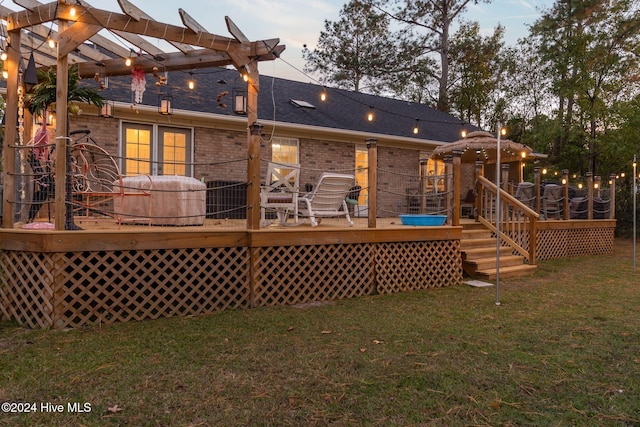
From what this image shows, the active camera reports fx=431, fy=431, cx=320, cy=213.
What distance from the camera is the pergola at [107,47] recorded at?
4.13m

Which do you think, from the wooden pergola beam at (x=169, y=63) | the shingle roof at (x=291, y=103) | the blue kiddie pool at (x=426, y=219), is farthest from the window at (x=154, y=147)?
the blue kiddie pool at (x=426, y=219)

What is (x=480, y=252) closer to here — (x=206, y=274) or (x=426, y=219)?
(x=426, y=219)

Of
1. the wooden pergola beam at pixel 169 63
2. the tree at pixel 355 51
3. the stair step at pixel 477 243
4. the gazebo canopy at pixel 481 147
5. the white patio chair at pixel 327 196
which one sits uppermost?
the tree at pixel 355 51

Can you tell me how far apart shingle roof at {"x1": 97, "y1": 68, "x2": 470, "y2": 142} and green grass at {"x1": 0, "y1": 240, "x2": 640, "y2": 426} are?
536cm

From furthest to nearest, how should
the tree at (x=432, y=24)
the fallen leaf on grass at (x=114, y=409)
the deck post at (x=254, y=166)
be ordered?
the tree at (x=432, y=24) → the deck post at (x=254, y=166) → the fallen leaf on grass at (x=114, y=409)

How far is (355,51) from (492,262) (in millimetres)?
20109

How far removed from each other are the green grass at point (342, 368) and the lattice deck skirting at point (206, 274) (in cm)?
26

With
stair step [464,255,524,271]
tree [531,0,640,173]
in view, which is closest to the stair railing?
stair step [464,255,524,271]

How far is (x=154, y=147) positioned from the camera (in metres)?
9.30


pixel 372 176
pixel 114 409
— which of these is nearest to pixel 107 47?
pixel 372 176

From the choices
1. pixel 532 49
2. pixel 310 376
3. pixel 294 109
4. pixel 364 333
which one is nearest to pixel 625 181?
pixel 532 49

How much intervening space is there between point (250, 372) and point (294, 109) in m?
9.72

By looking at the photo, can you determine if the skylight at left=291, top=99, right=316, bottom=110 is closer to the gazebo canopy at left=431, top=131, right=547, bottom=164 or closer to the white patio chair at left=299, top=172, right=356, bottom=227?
the gazebo canopy at left=431, top=131, right=547, bottom=164

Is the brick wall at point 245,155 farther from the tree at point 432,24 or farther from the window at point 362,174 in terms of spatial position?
the tree at point 432,24
